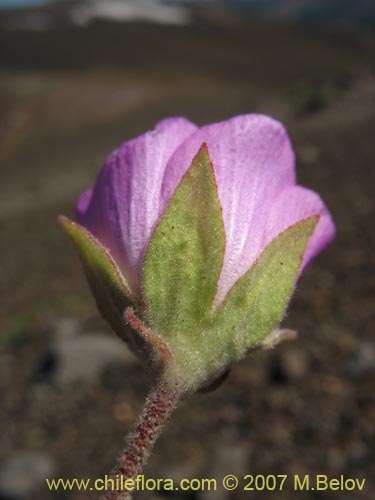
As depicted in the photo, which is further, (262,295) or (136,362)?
(136,362)

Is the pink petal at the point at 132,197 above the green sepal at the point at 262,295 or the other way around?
above

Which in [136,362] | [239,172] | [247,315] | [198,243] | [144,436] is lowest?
[144,436]

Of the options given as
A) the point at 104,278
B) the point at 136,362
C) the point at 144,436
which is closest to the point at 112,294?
the point at 104,278

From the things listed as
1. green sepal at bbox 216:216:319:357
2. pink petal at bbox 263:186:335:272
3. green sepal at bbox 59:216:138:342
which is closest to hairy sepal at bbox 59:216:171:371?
green sepal at bbox 59:216:138:342

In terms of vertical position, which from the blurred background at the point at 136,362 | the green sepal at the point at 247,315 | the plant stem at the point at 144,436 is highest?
the blurred background at the point at 136,362

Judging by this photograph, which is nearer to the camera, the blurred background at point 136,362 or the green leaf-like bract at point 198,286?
the green leaf-like bract at point 198,286

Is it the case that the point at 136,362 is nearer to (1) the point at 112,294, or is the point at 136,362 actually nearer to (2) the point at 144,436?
(1) the point at 112,294

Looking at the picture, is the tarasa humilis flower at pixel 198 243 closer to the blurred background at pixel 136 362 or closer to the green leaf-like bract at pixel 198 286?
the green leaf-like bract at pixel 198 286

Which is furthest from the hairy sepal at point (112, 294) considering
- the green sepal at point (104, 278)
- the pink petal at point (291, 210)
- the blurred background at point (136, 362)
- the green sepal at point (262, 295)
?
the blurred background at point (136, 362)
